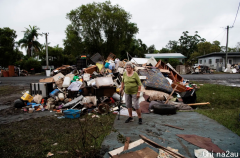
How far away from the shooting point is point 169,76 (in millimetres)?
11094

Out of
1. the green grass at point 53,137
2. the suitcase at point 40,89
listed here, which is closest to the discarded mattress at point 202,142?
the green grass at point 53,137

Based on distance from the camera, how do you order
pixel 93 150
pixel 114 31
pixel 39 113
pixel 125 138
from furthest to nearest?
1. pixel 114 31
2. pixel 39 113
3. pixel 125 138
4. pixel 93 150

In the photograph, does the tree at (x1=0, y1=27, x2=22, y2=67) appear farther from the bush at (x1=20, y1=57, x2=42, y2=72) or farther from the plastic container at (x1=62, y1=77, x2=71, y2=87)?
the plastic container at (x1=62, y1=77, x2=71, y2=87)

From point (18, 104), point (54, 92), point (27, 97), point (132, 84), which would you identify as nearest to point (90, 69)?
point (54, 92)

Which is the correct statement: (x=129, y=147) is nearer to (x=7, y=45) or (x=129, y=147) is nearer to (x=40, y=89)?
(x=40, y=89)

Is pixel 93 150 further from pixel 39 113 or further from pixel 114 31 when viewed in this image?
pixel 114 31

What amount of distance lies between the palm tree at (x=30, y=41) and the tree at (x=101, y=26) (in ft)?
37.7

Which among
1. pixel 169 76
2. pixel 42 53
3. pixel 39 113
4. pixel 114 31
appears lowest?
pixel 39 113

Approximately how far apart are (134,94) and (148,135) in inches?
49.3

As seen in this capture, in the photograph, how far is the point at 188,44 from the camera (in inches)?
2226

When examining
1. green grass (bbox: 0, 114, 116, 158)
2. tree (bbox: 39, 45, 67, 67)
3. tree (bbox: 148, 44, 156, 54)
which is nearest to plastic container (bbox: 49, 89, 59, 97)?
green grass (bbox: 0, 114, 116, 158)

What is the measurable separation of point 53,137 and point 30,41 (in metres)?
38.2

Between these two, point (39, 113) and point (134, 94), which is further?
point (39, 113)

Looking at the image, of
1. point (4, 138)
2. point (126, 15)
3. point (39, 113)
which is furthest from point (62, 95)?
point (126, 15)
